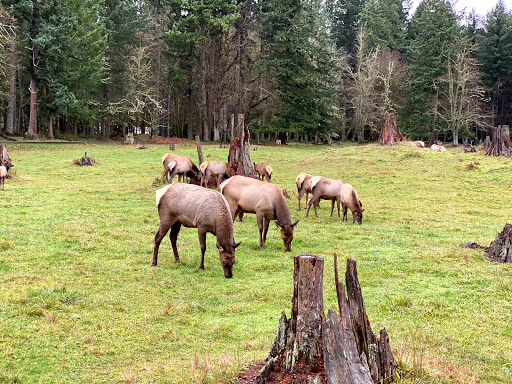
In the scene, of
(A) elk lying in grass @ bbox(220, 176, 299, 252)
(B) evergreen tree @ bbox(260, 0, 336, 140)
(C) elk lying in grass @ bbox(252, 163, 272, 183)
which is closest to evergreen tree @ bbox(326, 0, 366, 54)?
(B) evergreen tree @ bbox(260, 0, 336, 140)

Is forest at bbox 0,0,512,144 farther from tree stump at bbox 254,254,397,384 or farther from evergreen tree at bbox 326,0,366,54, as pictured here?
tree stump at bbox 254,254,397,384

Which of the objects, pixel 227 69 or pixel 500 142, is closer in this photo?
pixel 500 142

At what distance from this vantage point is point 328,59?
5088 centimetres

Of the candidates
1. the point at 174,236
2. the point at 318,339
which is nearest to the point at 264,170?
the point at 174,236

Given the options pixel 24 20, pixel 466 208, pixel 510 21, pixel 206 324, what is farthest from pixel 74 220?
pixel 510 21

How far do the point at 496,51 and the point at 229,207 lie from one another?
63626 mm

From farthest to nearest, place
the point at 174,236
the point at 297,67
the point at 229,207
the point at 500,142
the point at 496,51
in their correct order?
the point at 496,51
the point at 297,67
the point at 500,142
the point at 229,207
the point at 174,236

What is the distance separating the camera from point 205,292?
899cm

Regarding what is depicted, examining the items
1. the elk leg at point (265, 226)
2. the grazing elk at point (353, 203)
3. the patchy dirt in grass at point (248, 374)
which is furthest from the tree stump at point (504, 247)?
the patchy dirt in grass at point (248, 374)

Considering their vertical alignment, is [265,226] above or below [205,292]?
above

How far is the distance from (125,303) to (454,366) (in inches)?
210

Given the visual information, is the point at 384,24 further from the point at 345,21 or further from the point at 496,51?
the point at 496,51

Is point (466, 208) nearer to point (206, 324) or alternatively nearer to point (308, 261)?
point (206, 324)

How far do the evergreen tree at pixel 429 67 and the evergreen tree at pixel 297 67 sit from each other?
12463mm
